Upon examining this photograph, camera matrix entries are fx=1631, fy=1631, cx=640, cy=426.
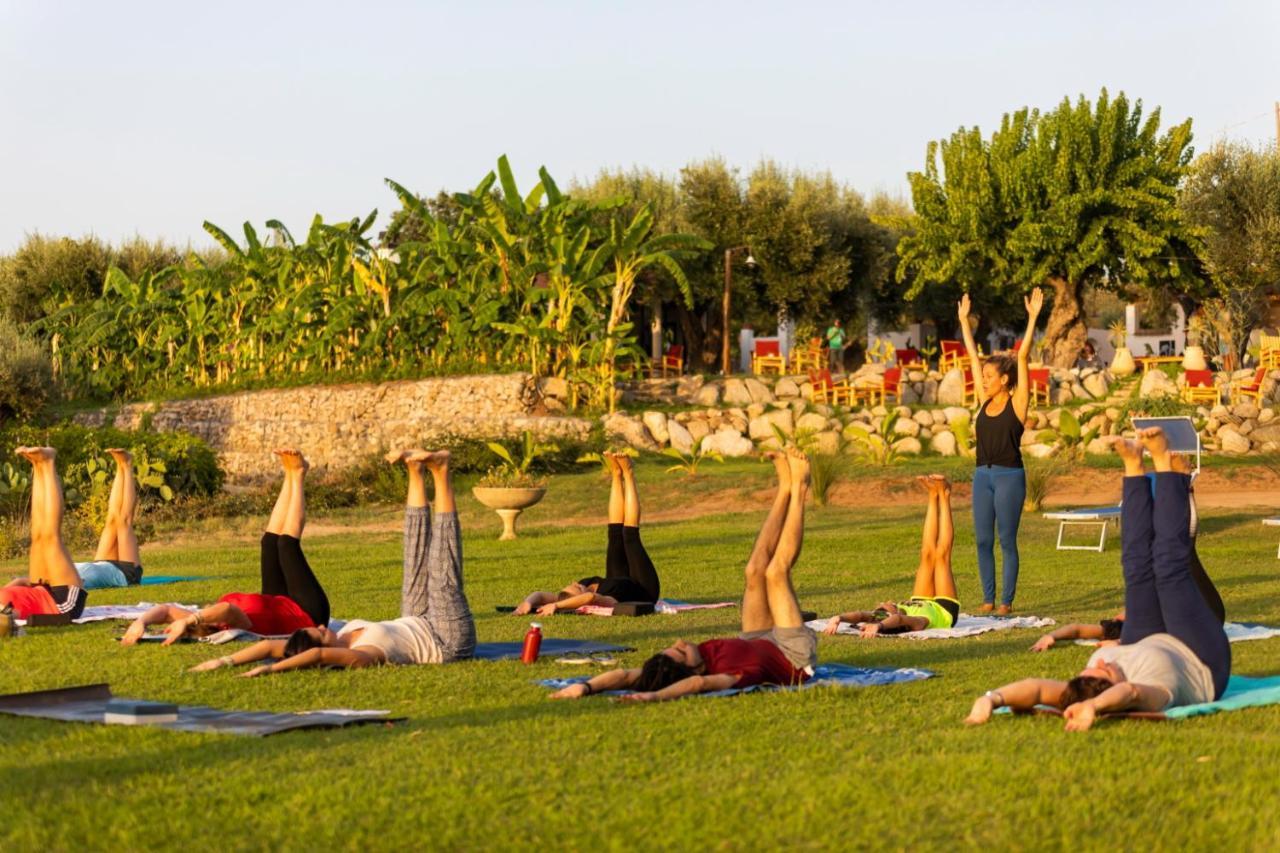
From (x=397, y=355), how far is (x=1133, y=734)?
2707 centimetres

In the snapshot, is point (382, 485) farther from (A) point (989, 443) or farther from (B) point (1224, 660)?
(B) point (1224, 660)

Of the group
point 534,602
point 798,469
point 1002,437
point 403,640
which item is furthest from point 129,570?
point 798,469

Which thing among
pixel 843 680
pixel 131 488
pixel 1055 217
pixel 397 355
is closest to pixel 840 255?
pixel 1055 217

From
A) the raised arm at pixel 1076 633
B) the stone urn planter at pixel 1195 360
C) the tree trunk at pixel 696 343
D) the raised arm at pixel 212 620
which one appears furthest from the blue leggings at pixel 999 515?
the tree trunk at pixel 696 343

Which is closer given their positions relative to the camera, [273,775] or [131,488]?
[273,775]

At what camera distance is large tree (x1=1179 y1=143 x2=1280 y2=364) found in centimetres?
3356

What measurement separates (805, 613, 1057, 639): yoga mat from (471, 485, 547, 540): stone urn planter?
8.72 metres

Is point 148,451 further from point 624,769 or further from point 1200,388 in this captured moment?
point 624,769

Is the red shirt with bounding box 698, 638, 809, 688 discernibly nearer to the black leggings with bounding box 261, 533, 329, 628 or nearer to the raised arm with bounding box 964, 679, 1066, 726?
the raised arm with bounding box 964, 679, 1066, 726

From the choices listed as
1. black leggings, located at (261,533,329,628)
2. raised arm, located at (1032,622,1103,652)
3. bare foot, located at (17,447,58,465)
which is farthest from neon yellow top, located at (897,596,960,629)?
bare foot, located at (17,447,58,465)

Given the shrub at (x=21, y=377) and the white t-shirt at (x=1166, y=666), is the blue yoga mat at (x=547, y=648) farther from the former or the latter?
the shrub at (x=21, y=377)

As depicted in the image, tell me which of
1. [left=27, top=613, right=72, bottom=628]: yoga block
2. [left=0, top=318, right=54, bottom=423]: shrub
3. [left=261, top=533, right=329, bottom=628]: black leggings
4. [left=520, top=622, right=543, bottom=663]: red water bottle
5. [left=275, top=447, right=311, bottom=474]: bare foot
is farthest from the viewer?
[left=0, top=318, right=54, bottom=423]: shrub

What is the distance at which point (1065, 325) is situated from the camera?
40281mm

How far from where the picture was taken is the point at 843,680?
25.1 feet
